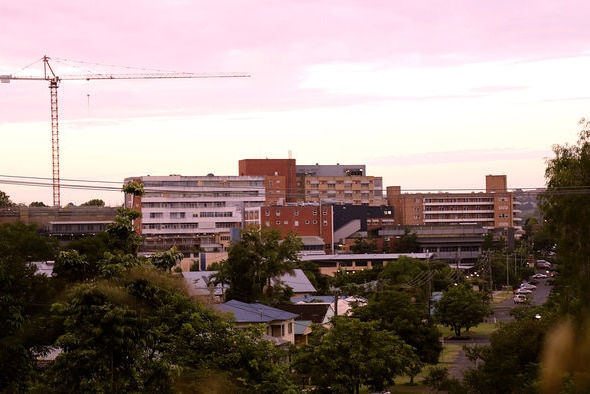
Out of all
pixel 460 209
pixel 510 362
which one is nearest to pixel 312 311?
pixel 510 362

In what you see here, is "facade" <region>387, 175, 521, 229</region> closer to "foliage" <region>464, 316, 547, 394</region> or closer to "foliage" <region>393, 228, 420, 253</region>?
"foliage" <region>393, 228, 420, 253</region>

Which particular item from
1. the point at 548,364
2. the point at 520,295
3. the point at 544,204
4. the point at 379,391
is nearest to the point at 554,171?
the point at 544,204

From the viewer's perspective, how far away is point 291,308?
50719 millimetres

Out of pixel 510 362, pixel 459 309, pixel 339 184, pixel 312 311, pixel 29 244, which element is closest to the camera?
pixel 510 362

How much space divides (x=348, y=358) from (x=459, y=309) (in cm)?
2878

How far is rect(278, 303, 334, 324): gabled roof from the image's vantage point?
48875 mm

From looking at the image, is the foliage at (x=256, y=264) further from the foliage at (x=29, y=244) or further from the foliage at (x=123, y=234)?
the foliage at (x=123, y=234)

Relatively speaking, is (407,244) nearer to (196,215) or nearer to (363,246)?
(363,246)

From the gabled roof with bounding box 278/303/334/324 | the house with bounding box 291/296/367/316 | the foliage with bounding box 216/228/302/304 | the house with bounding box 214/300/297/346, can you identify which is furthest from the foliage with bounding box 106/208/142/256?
the foliage with bounding box 216/228/302/304

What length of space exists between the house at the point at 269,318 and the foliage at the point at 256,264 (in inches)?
417

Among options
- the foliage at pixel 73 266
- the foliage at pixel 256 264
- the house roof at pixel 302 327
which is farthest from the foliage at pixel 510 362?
the foliage at pixel 256 264

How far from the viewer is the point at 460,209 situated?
14875 cm

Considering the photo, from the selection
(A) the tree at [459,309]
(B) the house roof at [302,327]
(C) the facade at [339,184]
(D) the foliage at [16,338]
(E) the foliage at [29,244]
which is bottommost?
(A) the tree at [459,309]

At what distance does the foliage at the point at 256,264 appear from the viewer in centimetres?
5484
